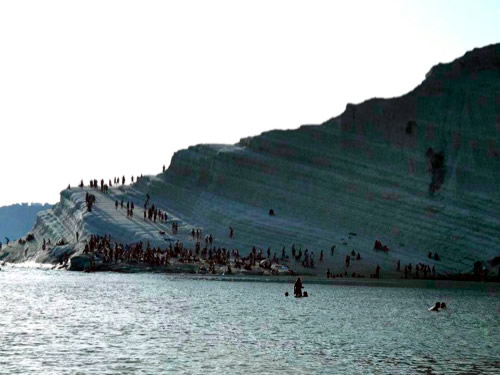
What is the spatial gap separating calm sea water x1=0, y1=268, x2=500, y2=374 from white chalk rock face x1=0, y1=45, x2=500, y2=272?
1665 inches

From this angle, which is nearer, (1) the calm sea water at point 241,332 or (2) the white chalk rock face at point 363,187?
(1) the calm sea water at point 241,332

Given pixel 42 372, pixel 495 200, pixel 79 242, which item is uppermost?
pixel 495 200

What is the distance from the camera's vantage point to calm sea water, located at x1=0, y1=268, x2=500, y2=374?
38188 mm

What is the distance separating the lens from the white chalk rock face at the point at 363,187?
12838 centimetres

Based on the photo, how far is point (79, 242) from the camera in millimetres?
136875

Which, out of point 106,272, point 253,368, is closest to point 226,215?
point 106,272

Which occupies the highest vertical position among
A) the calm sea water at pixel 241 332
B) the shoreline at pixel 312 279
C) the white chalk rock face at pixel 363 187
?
the white chalk rock face at pixel 363 187

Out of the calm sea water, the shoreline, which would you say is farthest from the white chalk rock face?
the calm sea water

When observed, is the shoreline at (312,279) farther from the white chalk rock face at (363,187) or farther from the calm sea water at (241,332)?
the calm sea water at (241,332)

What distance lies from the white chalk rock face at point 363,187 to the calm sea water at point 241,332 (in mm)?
42280

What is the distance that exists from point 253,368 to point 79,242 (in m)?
103

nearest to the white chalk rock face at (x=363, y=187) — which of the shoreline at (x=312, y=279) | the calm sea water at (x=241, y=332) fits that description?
the shoreline at (x=312, y=279)

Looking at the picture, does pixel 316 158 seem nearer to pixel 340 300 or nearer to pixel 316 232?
pixel 316 232

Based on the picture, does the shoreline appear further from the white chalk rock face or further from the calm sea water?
the calm sea water
